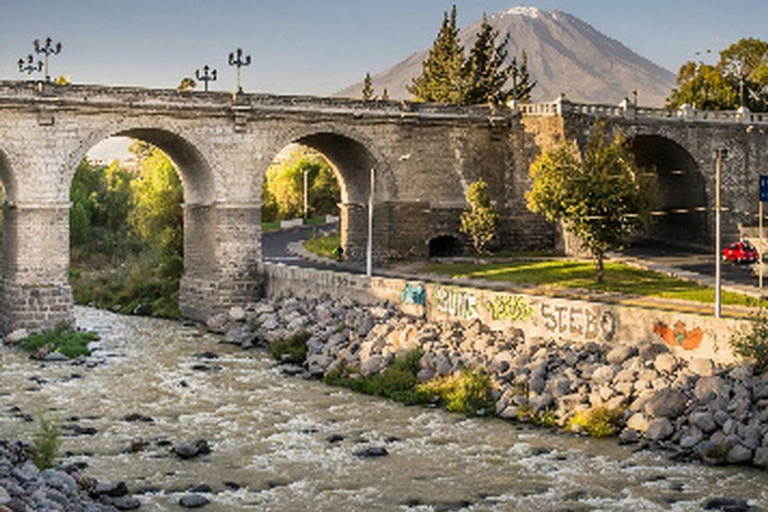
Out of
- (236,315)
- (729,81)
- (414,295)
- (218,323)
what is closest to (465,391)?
(414,295)

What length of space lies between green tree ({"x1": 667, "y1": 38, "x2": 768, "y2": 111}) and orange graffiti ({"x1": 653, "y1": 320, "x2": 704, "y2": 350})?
6420 cm

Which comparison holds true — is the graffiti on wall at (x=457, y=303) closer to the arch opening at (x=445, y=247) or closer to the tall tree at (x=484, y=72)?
the arch opening at (x=445, y=247)

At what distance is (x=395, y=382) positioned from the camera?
1729 inches

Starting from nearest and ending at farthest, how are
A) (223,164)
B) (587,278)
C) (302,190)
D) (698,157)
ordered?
(587,278) → (223,164) → (698,157) → (302,190)

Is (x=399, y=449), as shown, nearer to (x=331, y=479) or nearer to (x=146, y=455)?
(x=331, y=479)

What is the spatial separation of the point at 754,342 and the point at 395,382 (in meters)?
14.1

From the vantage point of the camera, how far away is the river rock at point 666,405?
35812 millimetres

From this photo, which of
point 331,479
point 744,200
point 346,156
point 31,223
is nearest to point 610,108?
point 744,200

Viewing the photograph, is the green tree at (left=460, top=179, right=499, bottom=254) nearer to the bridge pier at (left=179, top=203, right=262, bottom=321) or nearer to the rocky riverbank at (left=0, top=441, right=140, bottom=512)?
the bridge pier at (left=179, top=203, right=262, bottom=321)

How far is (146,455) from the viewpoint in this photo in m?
34.5

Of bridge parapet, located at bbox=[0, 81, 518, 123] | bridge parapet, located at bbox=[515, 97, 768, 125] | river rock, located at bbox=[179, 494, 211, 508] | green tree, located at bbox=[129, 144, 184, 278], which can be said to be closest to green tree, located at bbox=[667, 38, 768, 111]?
bridge parapet, located at bbox=[515, 97, 768, 125]

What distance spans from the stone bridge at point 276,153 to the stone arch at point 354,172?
120 millimetres

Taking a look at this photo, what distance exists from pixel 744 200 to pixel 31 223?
51.5 metres

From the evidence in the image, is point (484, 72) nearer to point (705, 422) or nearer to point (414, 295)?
point (414, 295)
